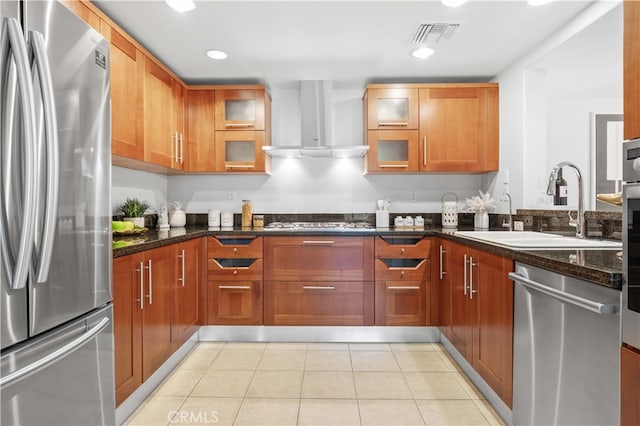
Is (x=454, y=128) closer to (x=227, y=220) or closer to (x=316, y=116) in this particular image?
(x=316, y=116)

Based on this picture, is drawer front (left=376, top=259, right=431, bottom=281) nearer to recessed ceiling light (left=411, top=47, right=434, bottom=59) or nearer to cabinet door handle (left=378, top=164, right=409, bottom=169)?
cabinet door handle (left=378, top=164, right=409, bottom=169)

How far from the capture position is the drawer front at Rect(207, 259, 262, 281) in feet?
10.1

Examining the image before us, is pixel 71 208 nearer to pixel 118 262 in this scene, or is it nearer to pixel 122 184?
pixel 118 262

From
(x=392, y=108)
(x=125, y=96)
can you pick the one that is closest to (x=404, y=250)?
(x=392, y=108)

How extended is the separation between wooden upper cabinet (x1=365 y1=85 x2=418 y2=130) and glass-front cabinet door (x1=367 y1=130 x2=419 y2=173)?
6 cm

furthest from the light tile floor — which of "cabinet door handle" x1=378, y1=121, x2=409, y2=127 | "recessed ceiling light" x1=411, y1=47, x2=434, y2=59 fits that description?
"recessed ceiling light" x1=411, y1=47, x2=434, y2=59

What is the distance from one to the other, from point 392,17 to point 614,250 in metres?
1.76

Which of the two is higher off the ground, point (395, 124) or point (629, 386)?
point (395, 124)

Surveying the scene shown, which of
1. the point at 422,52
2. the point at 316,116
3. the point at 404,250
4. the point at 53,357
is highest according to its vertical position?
the point at 422,52

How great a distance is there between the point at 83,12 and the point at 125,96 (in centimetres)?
51

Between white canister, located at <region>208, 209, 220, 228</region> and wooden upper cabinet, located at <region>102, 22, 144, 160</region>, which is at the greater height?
wooden upper cabinet, located at <region>102, 22, 144, 160</region>

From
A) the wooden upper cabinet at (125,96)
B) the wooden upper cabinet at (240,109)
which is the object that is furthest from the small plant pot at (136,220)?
the wooden upper cabinet at (240,109)

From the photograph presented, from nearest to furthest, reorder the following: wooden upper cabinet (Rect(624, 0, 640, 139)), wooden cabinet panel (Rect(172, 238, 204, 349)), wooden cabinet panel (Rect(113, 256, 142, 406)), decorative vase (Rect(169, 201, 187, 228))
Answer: wooden upper cabinet (Rect(624, 0, 640, 139))
wooden cabinet panel (Rect(113, 256, 142, 406))
wooden cabinet panel (Rect(172, 238, 204, 349))
decorative vase (Rect(169, 201, 187, 228))

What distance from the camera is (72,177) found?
4.03 ft
